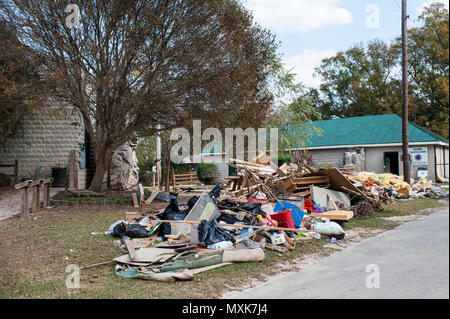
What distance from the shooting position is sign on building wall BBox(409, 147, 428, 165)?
85.8ft

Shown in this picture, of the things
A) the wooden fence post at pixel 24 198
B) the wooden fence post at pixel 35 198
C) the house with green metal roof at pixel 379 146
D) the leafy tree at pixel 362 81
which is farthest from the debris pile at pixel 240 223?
the leafy tree at pixel 362 81

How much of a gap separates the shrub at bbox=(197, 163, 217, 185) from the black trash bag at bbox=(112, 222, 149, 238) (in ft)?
68.9

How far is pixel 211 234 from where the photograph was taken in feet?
23.5

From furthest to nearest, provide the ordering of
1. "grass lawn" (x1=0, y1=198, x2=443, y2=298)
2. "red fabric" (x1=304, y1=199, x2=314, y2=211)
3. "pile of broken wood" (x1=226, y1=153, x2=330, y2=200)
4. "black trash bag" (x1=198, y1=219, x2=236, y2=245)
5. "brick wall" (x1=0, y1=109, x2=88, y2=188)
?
"brick wall" (x1=0, y1=109, x2=88, y2=188)
"pile of broken wood" (x1=226, y1=153, x2=330, y2=200)
"red fabric" (x1=304, y1=199, x2=314, y2=211)
"black trash bag" (x1=198, y1=219, x2=236, y2=245)
"grass lawn" (x1=0, y1=198, x2=443, y2=298)

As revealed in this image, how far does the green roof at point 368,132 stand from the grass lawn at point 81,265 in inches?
719

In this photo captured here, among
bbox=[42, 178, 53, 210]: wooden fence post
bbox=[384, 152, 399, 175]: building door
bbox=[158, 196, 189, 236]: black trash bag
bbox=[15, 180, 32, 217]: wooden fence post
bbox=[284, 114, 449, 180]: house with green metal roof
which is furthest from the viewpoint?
bbox=[384, 152, 399, 175]: building door

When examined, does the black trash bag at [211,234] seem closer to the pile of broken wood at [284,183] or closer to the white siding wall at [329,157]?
the pile of broken wood at [284,183]

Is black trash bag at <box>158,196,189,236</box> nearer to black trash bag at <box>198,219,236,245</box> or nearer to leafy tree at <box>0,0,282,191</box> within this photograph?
black trash bag at <box>198,219,236,245</box>

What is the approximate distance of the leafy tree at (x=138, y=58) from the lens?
13016 mm

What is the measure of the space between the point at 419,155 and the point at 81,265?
25582mm

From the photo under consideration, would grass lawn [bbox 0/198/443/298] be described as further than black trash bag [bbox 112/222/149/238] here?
No

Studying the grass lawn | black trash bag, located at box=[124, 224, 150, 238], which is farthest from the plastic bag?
black trash bag, located at box=[124, 224, 150, 238]

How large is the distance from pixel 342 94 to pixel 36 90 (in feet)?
109
